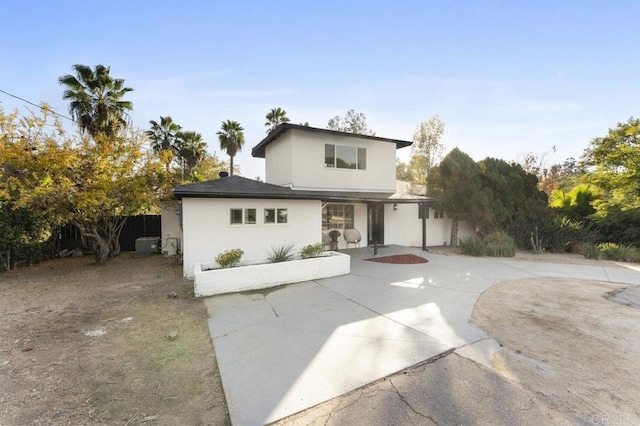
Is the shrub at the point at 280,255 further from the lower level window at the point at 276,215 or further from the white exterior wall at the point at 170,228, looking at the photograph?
the white exterior wall at the point at 170,228

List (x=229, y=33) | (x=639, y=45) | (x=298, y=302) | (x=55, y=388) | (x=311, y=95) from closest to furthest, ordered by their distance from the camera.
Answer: (x=55, y=388), (x=298, y=302), (x=639, y=45), (x=229, y=33), (x=311, y=95)

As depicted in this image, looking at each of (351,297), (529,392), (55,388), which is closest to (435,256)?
(351,297)

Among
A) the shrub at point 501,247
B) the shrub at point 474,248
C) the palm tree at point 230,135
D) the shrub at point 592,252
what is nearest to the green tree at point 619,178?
the shrub at point 592,252

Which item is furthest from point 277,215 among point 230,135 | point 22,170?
point 230,135

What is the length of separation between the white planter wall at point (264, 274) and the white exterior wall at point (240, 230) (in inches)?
31.3

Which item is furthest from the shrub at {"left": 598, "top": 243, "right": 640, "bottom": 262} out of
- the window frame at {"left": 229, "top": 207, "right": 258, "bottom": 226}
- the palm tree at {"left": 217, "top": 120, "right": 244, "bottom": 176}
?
the palm tree at {"left": 217, "top": 120, "right": 244, "bottom": 176}

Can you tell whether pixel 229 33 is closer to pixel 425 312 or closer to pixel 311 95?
pixel 311 95

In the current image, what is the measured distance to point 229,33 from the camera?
965 cm

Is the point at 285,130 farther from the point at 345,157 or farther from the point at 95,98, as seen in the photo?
the point at 95,98

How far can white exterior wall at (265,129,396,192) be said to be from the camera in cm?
A: 1136

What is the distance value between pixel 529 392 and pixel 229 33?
39.6ft

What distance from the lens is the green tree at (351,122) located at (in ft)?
96.7

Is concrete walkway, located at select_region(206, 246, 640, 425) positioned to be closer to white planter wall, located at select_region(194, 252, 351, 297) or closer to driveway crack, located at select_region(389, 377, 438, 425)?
driveway crack, located at select_region(389, 377, 438, 425)

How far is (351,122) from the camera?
29625mm
